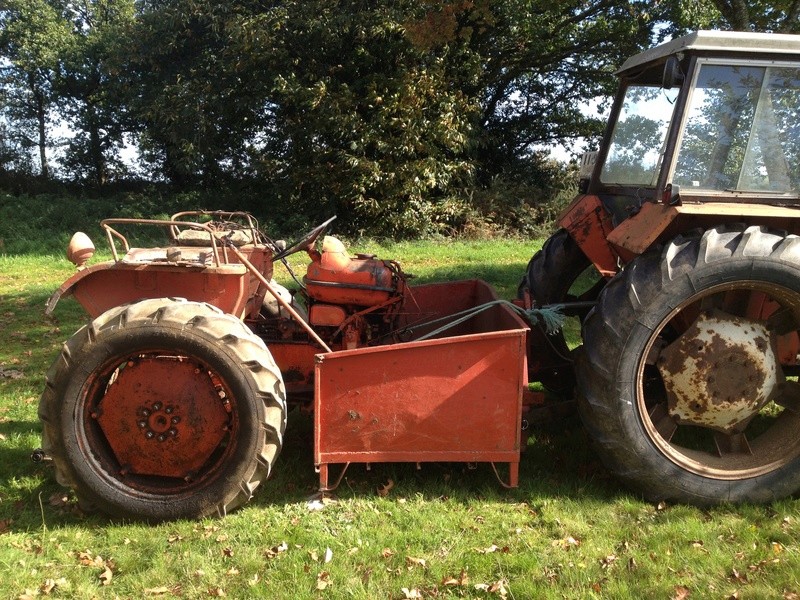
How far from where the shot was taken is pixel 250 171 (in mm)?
14125

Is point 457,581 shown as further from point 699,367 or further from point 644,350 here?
point 699,367

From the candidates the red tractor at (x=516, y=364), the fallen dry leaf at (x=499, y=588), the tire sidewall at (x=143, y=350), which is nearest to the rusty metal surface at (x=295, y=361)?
the red tractor at (x=516, y=364)

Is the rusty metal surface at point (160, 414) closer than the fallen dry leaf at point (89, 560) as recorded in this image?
No

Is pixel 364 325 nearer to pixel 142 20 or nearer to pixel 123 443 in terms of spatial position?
Result: pixel 123 443

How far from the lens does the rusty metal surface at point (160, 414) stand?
116 inches

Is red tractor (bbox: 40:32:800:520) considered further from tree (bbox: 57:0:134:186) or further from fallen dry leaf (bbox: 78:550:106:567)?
tree (bbox: 57:0:134:186)

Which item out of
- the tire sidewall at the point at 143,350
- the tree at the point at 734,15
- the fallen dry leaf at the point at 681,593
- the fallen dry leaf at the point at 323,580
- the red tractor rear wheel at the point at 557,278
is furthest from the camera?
the tree at the point at 734,15

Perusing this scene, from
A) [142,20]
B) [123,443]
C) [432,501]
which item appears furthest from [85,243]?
[142,20]

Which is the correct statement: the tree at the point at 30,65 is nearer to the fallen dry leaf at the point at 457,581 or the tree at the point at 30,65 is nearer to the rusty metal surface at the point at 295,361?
the rusty metal surface at the point at 295,361

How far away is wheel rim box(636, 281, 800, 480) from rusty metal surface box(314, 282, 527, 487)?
65cm

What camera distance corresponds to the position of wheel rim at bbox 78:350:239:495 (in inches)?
116

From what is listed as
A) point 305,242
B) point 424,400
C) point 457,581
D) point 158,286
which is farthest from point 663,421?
point 158,286

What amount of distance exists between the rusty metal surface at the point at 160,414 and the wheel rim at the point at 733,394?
2.03 m

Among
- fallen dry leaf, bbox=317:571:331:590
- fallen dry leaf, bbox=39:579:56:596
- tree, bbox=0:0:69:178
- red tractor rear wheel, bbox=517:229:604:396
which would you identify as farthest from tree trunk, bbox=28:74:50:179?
fallen dry leaf, bbox=317:571:331:590
